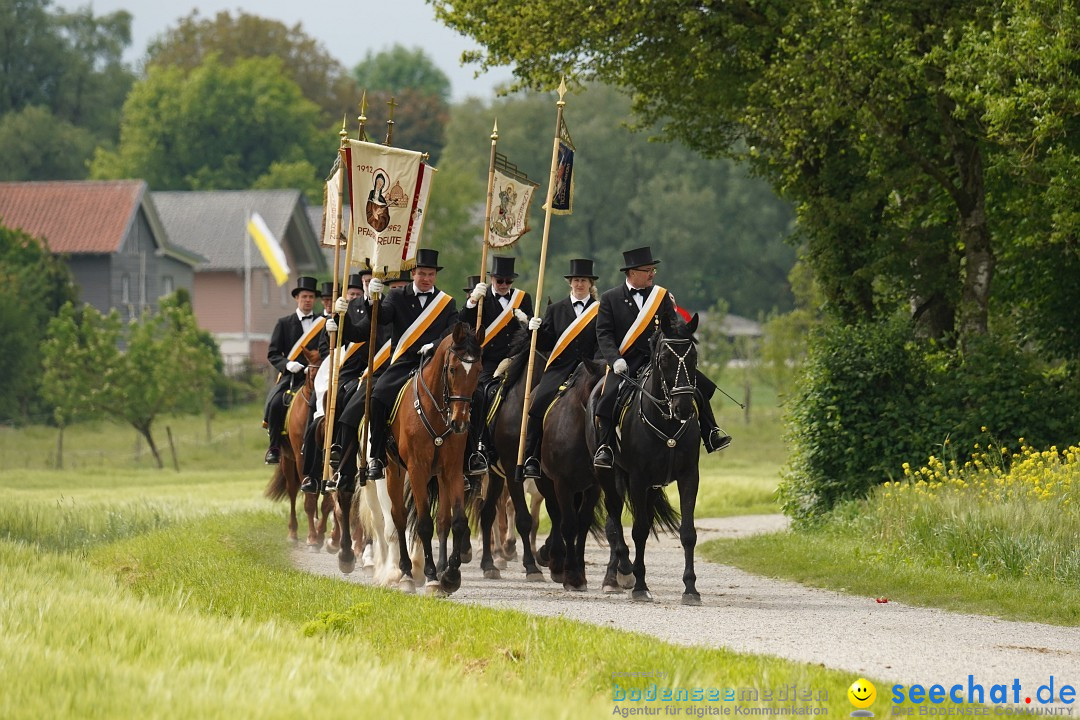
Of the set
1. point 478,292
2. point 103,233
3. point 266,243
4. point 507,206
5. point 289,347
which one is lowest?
point 289,347

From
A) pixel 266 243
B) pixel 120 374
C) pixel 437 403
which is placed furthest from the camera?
pixel 266 243

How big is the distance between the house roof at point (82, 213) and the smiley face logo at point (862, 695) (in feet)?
204

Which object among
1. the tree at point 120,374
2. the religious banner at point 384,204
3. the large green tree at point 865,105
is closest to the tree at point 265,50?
the tree at point 120,374

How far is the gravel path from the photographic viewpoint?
35.7 feet

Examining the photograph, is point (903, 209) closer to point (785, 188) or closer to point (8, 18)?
point (785, 188)

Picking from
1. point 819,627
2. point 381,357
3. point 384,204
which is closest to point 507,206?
point 384,204

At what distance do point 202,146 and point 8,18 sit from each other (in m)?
18.7

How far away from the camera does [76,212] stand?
70500mm

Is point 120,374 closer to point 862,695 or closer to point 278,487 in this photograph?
point 278,487

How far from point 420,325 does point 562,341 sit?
1.85 metres

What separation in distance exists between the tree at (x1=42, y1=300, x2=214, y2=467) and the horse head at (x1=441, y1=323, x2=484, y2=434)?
31509 millimetres

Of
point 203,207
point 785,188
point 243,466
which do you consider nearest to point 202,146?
point 203,207

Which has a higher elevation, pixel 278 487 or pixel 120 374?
pixel 120 374

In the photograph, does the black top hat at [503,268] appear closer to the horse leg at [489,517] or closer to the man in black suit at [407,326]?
the man in black suit at [407,326]
